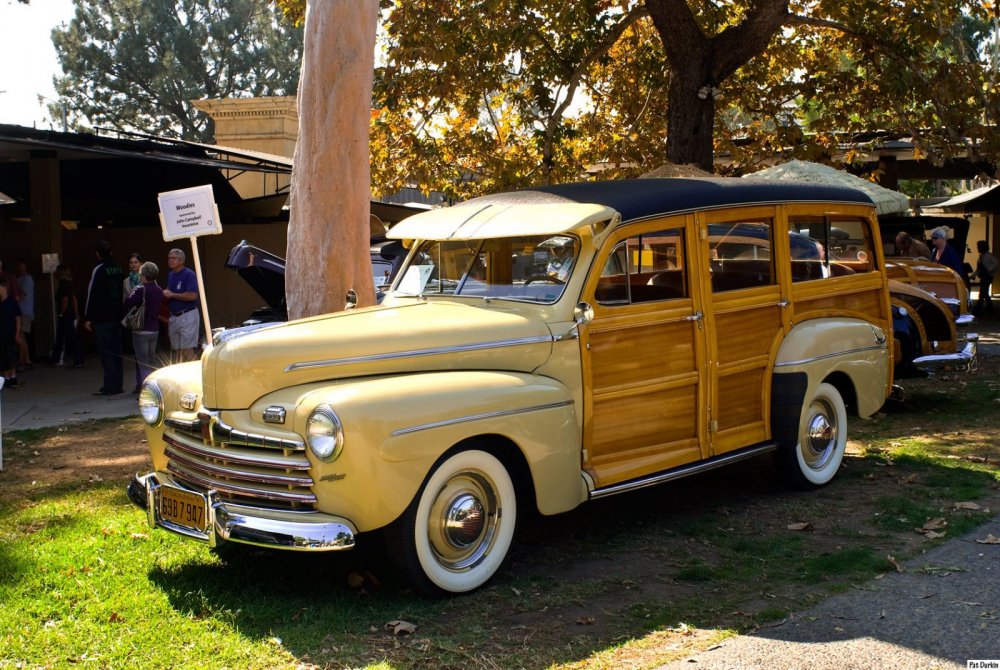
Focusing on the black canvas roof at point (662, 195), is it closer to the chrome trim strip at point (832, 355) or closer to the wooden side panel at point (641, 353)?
the wooden side panel at point (641, 353)

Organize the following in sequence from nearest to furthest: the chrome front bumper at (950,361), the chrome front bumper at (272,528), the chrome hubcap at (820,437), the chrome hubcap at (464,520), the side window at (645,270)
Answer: the chrome front bumper at (272,528) < the chrome hubcap at (464,520) < the side window at (645,270) < the chrome hubcap at (820,437) < the chrome front bumper at (950,361)

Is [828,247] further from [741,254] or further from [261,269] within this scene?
[261,269]

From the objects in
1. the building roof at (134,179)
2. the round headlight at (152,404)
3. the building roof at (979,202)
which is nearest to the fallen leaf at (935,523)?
the round headlight at (152,404)

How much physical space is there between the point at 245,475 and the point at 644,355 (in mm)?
2357

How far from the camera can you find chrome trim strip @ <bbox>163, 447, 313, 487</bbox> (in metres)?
4.70

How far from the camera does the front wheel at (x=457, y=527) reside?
190 inches

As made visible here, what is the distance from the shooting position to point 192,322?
11.5 m

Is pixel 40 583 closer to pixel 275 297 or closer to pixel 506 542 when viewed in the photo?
pixel 506 542

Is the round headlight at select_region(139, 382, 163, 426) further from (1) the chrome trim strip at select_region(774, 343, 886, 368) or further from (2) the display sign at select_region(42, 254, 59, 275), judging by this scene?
(2) the display sign at select_region(42, 254, 59, 275)

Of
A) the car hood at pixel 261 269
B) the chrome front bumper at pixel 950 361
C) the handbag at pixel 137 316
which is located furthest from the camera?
→ the handbag at pixel 137 316

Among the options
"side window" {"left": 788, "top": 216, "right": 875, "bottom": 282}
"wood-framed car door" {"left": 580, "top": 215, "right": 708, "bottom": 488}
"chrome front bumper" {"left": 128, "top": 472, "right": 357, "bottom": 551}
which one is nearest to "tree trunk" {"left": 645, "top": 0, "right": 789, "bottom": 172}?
"side window" {"left": 788, "top": 216, "right": 875, "bottom": 282}

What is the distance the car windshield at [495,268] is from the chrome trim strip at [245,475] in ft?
5.65

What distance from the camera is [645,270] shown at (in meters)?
6.02

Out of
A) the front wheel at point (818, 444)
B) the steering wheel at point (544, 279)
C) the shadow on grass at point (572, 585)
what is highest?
the steering wheel at point (544, 279)
